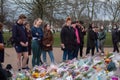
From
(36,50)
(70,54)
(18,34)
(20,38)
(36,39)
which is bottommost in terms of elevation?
(70,54)

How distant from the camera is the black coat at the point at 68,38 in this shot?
1154cm

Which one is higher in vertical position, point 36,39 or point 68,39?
point 36,39

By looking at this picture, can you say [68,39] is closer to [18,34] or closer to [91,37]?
[18,34]

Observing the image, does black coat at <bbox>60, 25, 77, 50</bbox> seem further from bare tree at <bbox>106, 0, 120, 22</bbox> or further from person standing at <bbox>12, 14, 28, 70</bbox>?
bare tree at <bbox>106, 0, 120, 22</bbox>

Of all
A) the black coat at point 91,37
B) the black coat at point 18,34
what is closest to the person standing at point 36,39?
the black coat at point 18,34

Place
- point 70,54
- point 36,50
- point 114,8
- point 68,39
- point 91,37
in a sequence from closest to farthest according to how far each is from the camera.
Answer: point 36,50, point 68,39, point 70,54, point 91,37, point 114,8

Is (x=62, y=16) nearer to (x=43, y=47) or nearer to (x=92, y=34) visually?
(x=92, y=34)

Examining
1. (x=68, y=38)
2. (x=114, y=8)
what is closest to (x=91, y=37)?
(x=68, y=38)

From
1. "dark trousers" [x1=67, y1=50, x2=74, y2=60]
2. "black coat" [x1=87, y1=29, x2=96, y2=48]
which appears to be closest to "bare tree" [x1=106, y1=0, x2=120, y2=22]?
"black coat" [x1=87, y1=29, x2=96, y2=48]

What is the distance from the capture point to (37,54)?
10.9m

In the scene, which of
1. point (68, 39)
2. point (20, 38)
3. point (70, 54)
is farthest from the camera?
point (70, 54)

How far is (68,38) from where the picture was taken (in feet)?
38.1

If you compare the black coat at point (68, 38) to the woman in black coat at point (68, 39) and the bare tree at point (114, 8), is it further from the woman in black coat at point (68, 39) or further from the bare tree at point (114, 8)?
the bare tree at point (114, 8)

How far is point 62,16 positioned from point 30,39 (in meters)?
21.7
